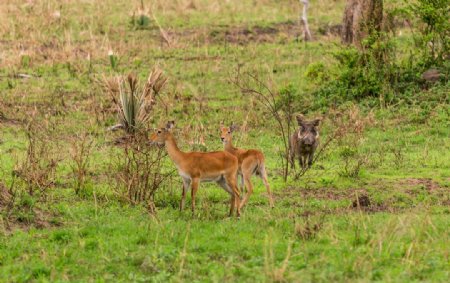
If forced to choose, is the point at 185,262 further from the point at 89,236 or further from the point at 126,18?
the point at 126,18

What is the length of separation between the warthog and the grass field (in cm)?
28

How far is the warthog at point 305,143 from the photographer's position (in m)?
14.0

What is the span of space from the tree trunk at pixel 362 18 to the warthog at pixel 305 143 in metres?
4.29

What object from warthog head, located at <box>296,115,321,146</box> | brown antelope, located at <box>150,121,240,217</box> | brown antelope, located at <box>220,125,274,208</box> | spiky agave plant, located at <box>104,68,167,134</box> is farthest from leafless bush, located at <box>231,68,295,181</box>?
brown antelope, located at <box>150,121,240,217</box>

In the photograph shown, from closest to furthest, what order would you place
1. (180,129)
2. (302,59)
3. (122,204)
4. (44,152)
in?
(122,204) → (44,152) → (180,129) → (302,59)

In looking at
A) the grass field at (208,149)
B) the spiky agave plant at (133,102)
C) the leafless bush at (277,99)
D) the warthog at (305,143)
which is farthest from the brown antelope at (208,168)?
the spiky agave plant at (133,102)

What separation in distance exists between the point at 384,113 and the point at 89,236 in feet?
A: 27.1

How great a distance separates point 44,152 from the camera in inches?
484

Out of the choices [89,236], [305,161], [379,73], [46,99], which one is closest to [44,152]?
[89,236]

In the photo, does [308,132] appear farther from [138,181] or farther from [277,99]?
[277,99]

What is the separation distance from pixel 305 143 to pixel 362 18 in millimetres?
6025

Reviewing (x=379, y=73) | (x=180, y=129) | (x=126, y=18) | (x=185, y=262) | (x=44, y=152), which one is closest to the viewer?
(x=185, y=262)

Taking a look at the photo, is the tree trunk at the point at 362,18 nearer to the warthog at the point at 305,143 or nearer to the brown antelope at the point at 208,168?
the warthog at the point at 305,143

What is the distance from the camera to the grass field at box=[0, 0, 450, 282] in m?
8.84
